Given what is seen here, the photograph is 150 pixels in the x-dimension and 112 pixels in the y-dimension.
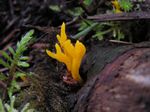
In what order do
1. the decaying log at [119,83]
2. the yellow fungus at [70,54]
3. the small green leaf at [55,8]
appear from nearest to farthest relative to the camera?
the decaying log at [119,83], the yellow fungus at [70,54], the small green leaf at [55,8]

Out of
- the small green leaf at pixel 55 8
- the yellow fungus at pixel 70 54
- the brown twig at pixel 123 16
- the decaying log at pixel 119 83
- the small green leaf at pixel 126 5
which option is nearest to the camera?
the decaying log at pixel 119 83

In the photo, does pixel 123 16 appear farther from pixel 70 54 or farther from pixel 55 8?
pixel 55 8

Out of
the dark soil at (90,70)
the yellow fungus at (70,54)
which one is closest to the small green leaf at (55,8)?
the dark soil at (90,70)

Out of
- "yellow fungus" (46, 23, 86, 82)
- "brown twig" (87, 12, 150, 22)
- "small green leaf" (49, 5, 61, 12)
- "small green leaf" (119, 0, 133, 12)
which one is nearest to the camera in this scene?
"yellow fungus" (46, 23, 86, 82)

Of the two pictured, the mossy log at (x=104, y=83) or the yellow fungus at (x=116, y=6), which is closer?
the mossy log at (x=104, y=83)

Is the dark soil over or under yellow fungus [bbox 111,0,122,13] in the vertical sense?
under

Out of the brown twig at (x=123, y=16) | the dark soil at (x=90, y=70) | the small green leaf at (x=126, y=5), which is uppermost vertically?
the small green leaf at (x=126, y=5)

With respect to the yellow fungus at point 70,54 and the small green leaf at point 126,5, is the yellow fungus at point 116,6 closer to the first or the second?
the small green leaf at point 126,5

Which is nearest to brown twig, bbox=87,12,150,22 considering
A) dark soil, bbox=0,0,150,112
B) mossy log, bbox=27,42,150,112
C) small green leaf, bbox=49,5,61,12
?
dark soil, bbox=0,0,150,112

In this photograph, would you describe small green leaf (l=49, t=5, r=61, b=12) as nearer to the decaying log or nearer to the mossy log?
the mossy log
